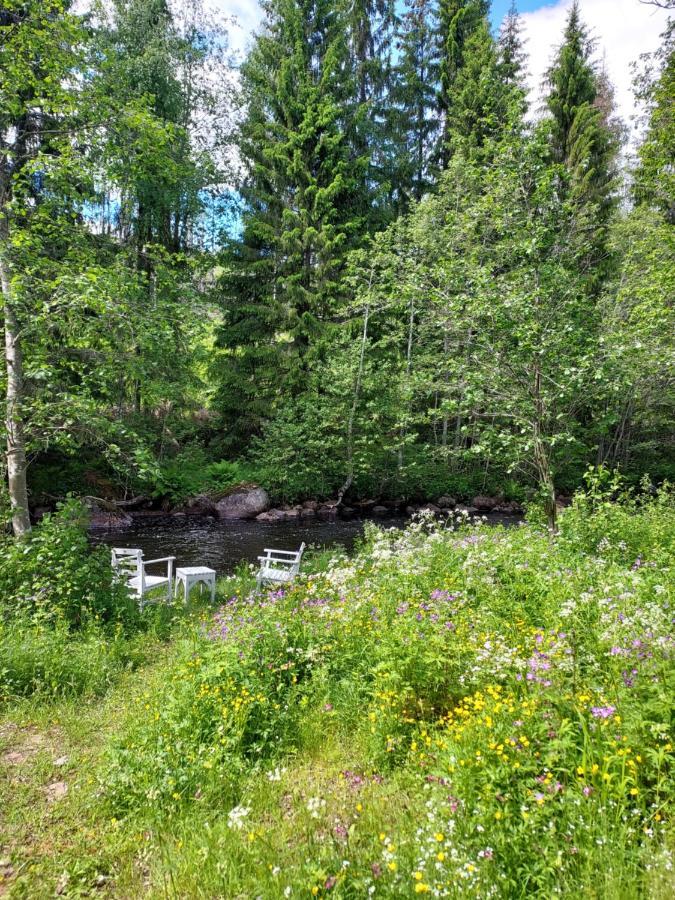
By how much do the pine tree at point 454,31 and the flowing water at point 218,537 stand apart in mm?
20053

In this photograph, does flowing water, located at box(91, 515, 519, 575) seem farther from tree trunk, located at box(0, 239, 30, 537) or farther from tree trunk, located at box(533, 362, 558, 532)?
tree trunk, located at box(0, 239, 30, 537)

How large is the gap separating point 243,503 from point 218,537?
3.36 meters

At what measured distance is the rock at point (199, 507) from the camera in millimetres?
16797

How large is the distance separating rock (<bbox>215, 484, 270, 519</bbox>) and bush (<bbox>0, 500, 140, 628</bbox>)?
34.6 ft

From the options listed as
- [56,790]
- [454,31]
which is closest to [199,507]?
[56,790]

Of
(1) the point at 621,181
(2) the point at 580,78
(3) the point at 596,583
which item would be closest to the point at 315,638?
(3) the point at 596,583

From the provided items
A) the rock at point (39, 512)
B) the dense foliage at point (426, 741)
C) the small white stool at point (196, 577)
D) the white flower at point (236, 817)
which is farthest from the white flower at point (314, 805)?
the rock at point (39, 512)

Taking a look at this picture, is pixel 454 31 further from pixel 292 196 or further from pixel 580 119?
pixel 292 196

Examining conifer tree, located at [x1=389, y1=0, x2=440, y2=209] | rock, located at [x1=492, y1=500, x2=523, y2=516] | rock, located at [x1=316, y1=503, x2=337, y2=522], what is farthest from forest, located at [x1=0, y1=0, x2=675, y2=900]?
conifer tree, located at [x1=389, y1=0, x2=440, y2=209]

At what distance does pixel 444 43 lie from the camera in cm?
2342

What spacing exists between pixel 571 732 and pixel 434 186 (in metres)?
26.6

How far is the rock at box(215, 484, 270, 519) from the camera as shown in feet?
55.5

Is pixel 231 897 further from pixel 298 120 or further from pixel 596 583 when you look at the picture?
pixel 298 120

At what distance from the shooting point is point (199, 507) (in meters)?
16.9
